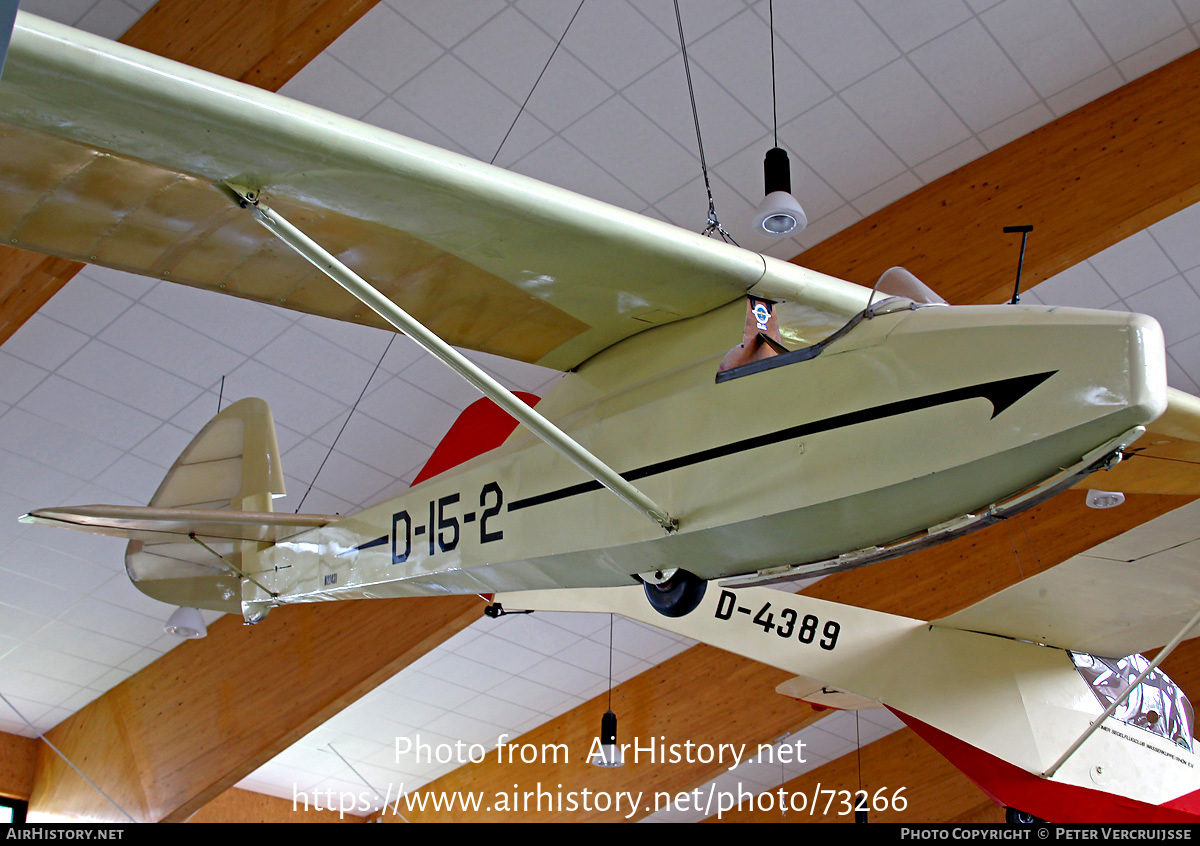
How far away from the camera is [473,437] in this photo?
237 inches

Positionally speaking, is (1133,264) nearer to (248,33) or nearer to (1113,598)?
(1113,598)

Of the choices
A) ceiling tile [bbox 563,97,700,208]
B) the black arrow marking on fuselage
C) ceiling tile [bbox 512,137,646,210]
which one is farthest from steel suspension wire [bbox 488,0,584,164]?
the black arrow marking on fuselage

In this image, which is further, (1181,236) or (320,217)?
(1181,236)

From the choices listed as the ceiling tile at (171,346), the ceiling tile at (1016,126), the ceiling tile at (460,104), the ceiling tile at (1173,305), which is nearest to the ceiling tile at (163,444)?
the ceiling tile at (171,346)

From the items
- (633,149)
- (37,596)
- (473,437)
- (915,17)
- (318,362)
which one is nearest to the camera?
(473,437)

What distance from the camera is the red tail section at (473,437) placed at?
589 cm

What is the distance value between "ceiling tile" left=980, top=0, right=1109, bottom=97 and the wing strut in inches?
220

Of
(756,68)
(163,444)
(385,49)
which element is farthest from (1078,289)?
(163,444)

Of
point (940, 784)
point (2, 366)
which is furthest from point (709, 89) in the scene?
point (940, 784)

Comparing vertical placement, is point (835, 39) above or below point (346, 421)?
above

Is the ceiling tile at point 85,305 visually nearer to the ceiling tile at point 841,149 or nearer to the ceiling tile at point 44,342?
the ceiling tile at point 44,342

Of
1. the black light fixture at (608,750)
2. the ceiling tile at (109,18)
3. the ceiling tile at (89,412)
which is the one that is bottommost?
the black light fixture at (608,750)

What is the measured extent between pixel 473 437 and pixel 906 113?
177 inches

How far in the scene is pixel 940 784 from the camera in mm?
17250
